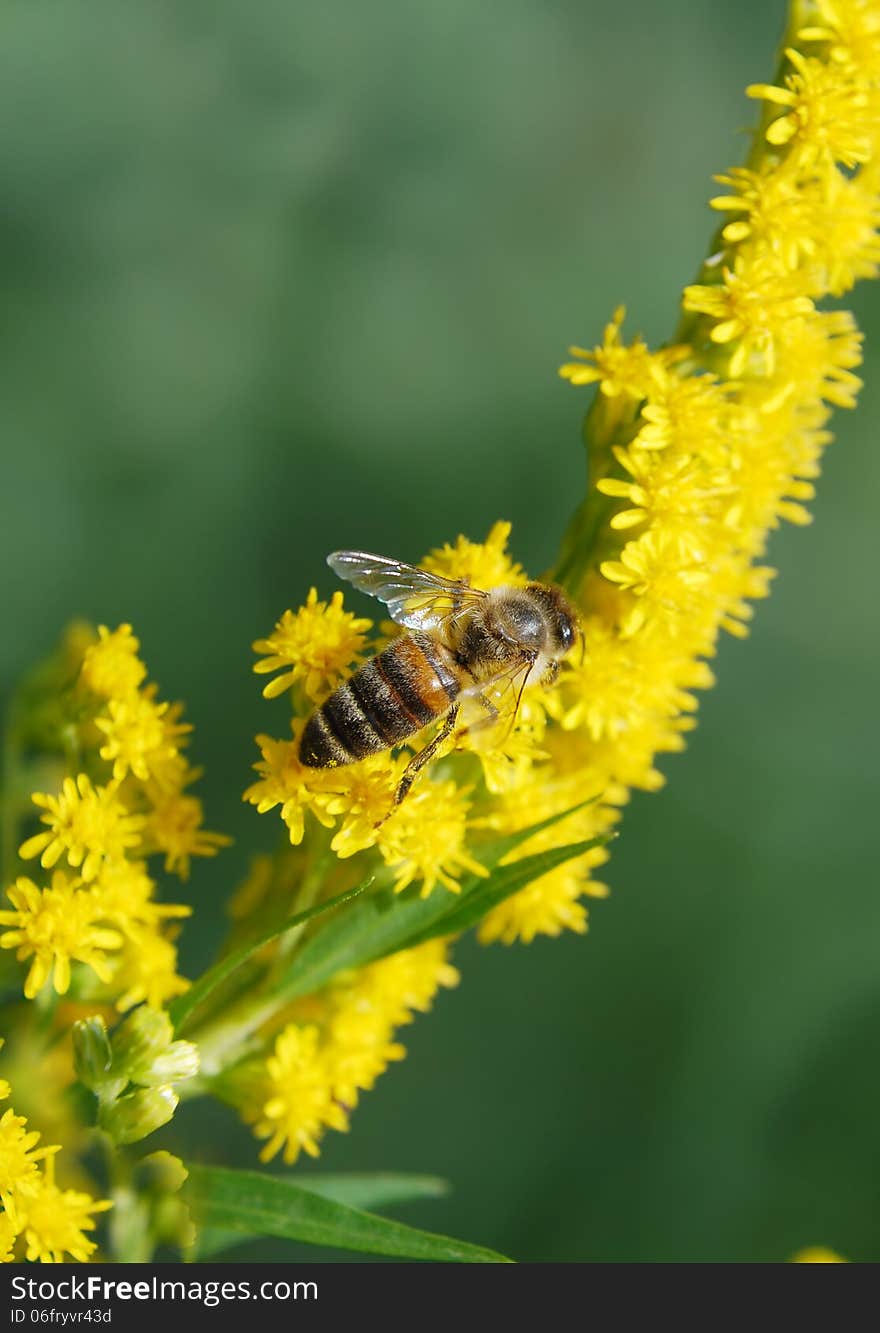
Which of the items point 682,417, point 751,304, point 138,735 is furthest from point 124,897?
point 751,304

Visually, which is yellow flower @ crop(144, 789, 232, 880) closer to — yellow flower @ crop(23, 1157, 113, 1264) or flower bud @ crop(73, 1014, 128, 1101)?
flower bud @ crop(73, 1014, 128, 1101)

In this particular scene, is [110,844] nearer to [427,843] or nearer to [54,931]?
[54,931]

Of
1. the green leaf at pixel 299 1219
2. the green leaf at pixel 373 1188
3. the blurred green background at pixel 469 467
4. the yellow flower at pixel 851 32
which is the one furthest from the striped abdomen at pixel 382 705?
the blurred green background at pixel 469 467

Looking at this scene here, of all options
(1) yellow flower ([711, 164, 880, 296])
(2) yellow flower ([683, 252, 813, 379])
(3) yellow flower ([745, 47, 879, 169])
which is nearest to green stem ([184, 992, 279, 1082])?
(2) yellow flower ([683, 252, 813, 379])

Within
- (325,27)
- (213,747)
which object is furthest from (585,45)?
(213,747)
